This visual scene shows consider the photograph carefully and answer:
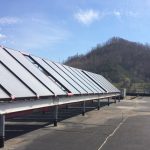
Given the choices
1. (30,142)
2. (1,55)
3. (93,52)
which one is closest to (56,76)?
(1,55)

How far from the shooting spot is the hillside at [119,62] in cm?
16688

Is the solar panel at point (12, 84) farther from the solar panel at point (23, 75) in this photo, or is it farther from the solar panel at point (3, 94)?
the solar panel at point (23, 75)

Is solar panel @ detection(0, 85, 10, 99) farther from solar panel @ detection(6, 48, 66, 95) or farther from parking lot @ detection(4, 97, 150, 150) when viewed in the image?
solar panel @ detection(6, 48, 66, 95)

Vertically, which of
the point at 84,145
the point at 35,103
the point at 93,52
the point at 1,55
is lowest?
the point at 84,145

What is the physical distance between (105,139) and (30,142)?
292 centimetres

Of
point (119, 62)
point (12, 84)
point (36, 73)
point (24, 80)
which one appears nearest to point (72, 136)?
point (24, 80)

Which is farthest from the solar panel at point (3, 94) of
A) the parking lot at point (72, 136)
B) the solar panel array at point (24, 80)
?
the parking lot at point (72, 136)

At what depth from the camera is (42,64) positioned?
21812mm

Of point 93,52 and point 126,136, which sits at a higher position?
point 93,52

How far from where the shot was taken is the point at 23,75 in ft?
52.7

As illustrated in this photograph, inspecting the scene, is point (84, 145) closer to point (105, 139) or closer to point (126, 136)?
point (105, 139)

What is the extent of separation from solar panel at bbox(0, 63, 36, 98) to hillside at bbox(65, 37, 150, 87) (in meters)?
140

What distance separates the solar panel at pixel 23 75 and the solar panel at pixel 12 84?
434mm

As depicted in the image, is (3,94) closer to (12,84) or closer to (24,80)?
(12,84)
